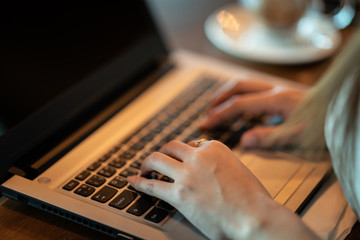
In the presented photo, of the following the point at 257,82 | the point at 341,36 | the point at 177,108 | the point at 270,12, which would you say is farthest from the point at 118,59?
the point at 341,36

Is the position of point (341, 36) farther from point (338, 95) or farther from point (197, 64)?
point (338, 95)

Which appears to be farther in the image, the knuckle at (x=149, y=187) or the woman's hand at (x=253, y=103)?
the woman's hand at (x=253, y=103)

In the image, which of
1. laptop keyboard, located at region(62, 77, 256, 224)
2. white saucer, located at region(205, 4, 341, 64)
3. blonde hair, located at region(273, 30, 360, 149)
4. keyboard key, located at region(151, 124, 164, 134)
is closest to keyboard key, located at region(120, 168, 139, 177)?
laptop keyboard, located at region(62, 77, 256, 224)

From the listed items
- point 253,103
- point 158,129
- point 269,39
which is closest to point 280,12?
point 269,39

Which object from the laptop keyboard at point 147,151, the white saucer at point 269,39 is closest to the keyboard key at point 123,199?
the laptop keyboard at point 147,151

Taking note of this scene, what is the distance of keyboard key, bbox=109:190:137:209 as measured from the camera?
0.54 m

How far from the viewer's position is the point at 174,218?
53cm

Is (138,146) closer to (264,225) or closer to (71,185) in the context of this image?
(71,185)

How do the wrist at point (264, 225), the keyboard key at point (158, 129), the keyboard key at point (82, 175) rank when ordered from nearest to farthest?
the wrist at point (264, 225) → the keyboard key at point (82, 175) → the keyboard key at point (158, 129)

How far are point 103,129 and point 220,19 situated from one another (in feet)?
1.61

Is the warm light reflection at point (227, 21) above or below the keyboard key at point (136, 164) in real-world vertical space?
above

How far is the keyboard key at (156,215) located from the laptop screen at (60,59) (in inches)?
7.7

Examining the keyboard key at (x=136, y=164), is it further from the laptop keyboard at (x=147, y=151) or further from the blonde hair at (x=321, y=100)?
the blonde hair at (x=321, y=100)

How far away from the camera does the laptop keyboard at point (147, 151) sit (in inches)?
21.4
